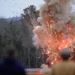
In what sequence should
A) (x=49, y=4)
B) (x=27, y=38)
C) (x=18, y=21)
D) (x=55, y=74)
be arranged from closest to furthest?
1. (x=55, y=74)
2. (x=49, y=4)
3. (x=27, y=38)
4. (x=18, y=21)

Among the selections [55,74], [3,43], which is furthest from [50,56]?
[3,43]

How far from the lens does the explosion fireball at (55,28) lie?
114 ft

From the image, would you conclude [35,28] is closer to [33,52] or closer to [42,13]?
[42,13]

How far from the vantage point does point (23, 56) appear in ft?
227

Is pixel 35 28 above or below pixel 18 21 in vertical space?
below

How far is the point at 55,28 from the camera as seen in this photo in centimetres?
3462

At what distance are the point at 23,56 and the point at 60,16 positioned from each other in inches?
1358

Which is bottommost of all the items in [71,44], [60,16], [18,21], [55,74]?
[55,74]

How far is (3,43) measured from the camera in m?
67.8

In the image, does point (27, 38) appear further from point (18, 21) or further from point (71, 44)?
point (71, 44)

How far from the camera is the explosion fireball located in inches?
1373

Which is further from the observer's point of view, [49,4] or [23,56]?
[23,56]

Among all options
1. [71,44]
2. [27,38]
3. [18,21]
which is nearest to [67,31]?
[71,44]

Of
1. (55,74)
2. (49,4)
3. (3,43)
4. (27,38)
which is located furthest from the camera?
(27,38)
